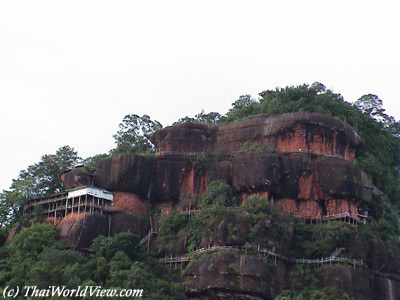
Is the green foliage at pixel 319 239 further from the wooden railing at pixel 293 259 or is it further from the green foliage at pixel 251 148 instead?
the green foliage at pixel 251 148

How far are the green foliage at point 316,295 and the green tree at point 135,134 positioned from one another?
2822cm

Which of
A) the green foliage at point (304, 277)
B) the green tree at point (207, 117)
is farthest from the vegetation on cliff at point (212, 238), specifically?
the green tree at point (207, 117)

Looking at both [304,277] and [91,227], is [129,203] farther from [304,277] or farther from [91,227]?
[304,277]

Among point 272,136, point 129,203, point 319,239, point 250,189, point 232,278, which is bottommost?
point 232,278

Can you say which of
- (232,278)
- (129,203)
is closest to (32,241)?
(129,203)

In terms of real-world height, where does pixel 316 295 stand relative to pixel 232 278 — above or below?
below

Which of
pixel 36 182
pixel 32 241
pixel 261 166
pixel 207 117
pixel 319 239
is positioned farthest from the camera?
pixel 207 117

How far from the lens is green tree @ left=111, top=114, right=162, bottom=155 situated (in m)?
86.4

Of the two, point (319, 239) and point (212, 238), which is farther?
point (319, 239)

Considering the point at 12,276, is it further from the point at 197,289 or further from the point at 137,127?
the point at 137,127

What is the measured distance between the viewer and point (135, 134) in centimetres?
9100

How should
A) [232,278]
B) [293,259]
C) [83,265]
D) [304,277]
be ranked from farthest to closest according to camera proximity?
[293,259] → [304,277] → [83,265] → [232,278]

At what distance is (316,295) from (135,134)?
35217 mm

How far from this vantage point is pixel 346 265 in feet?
212
